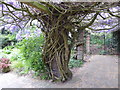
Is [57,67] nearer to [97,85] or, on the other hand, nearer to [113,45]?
[97,85]

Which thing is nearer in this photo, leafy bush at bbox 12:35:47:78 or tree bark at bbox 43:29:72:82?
tree bark at bbox 43:29:72:82

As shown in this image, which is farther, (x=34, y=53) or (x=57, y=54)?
(x=34, y=53)

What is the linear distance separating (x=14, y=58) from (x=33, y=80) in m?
2.55

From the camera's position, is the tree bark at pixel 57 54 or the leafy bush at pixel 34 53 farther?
the leafy bush at pixel 34 53

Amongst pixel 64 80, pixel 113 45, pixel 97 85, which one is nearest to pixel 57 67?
Result: pixel 64 80

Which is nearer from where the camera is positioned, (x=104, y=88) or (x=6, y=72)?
(x=104, y=88)

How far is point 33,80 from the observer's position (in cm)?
357

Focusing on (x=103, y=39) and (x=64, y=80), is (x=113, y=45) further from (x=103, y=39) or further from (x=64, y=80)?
(x=64, y=80)

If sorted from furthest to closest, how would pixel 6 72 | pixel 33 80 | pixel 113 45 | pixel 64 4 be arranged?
pixel 113 45 < pixel 6 72 < pixel 33 80 < pixel 64 4

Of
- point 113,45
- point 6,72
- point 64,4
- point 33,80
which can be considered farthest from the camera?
point 113,45

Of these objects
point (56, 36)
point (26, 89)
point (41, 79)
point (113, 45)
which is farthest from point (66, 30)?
point (113, 45)

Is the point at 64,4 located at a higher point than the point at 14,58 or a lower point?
higher

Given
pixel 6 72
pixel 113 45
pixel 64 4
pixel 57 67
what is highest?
pixel 64 4

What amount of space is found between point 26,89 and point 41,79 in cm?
70
